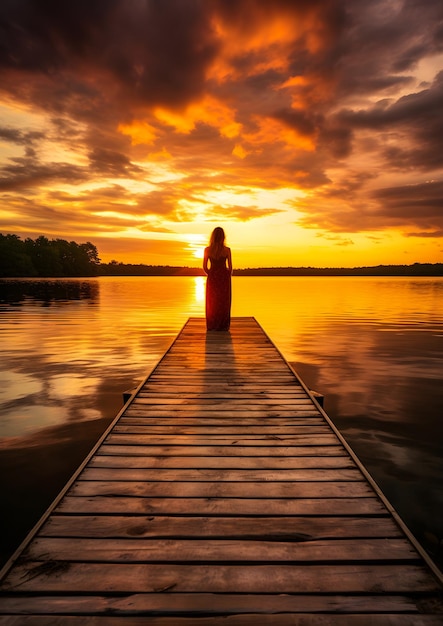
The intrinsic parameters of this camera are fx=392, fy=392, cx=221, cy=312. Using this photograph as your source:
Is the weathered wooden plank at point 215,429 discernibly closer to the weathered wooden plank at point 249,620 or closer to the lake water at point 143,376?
the lake water at point 143,376

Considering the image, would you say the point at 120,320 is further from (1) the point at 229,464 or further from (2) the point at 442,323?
(1) the point at 229,464

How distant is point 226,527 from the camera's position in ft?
9.65

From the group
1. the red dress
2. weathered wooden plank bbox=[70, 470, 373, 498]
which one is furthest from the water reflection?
weathered wooden plank bbox=[70, 470, 373, 498]

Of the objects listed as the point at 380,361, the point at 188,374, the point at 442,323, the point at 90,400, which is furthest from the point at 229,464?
the point at 442,323

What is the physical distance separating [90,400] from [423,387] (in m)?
8.43

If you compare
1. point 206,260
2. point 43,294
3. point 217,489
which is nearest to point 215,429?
point 217,489

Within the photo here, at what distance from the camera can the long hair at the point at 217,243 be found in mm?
10461

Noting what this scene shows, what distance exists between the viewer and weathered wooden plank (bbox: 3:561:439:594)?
2.35 meters

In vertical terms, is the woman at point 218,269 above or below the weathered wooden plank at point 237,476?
above

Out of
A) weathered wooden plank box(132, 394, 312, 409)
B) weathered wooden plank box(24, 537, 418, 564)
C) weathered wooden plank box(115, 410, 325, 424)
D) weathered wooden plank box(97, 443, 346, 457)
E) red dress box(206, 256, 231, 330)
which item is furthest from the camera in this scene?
red dress box(206, 256, 231, 330)

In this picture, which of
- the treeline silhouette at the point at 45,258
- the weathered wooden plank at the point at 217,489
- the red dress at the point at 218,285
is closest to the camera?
the weathered wooden plank at the point at 217,489

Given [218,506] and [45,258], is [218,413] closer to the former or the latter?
[218,506]

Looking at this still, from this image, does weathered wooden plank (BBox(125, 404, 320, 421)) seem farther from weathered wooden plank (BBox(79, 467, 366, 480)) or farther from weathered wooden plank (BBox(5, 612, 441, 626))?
weathered wooden plank (BBox(5, 612, 441, 626))

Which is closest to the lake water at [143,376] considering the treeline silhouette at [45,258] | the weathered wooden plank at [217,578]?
the weathered wooden plank at [217,578]
